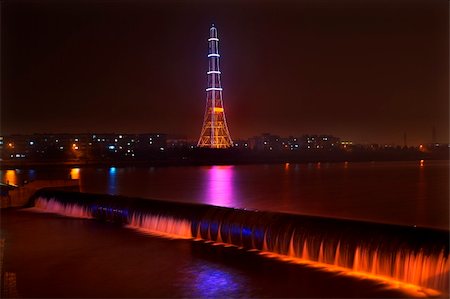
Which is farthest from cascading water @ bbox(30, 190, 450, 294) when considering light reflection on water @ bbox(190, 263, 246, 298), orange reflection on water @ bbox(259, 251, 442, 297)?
light reflection on water @ bbox(190, 263, 246, 298)

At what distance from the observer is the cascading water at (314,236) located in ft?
29.2

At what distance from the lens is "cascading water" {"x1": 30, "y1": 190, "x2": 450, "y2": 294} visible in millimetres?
8891

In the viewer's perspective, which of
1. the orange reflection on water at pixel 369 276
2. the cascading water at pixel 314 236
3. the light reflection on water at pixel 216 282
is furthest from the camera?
the light reflection on water at pixel 216 282

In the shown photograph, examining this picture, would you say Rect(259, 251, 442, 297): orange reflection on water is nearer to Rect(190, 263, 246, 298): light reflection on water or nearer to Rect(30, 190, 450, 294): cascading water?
Rect(30, 190, 450, 294): cascading water

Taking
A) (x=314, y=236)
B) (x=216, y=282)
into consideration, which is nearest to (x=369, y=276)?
(x=314, y=236)

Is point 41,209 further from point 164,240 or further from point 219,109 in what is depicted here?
point 219,109

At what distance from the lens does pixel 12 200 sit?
19.6 metres

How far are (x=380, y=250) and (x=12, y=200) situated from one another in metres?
15.1

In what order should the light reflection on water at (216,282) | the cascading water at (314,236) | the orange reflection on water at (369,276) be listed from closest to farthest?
1. the orange reflection on water at (369,276)
2. the cascading water at (314,236)
3. the light reflection on water at (216,282)

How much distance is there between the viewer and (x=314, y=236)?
10.6 metres

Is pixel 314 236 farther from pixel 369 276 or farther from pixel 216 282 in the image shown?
pixel 216 282

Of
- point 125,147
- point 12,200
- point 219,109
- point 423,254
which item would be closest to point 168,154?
point 219,109

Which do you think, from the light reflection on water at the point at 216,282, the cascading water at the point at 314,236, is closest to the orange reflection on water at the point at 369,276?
the cascading water at the point at 314,236

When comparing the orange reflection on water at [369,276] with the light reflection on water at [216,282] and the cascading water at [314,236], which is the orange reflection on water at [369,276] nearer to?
the cascading water at [314,236]
